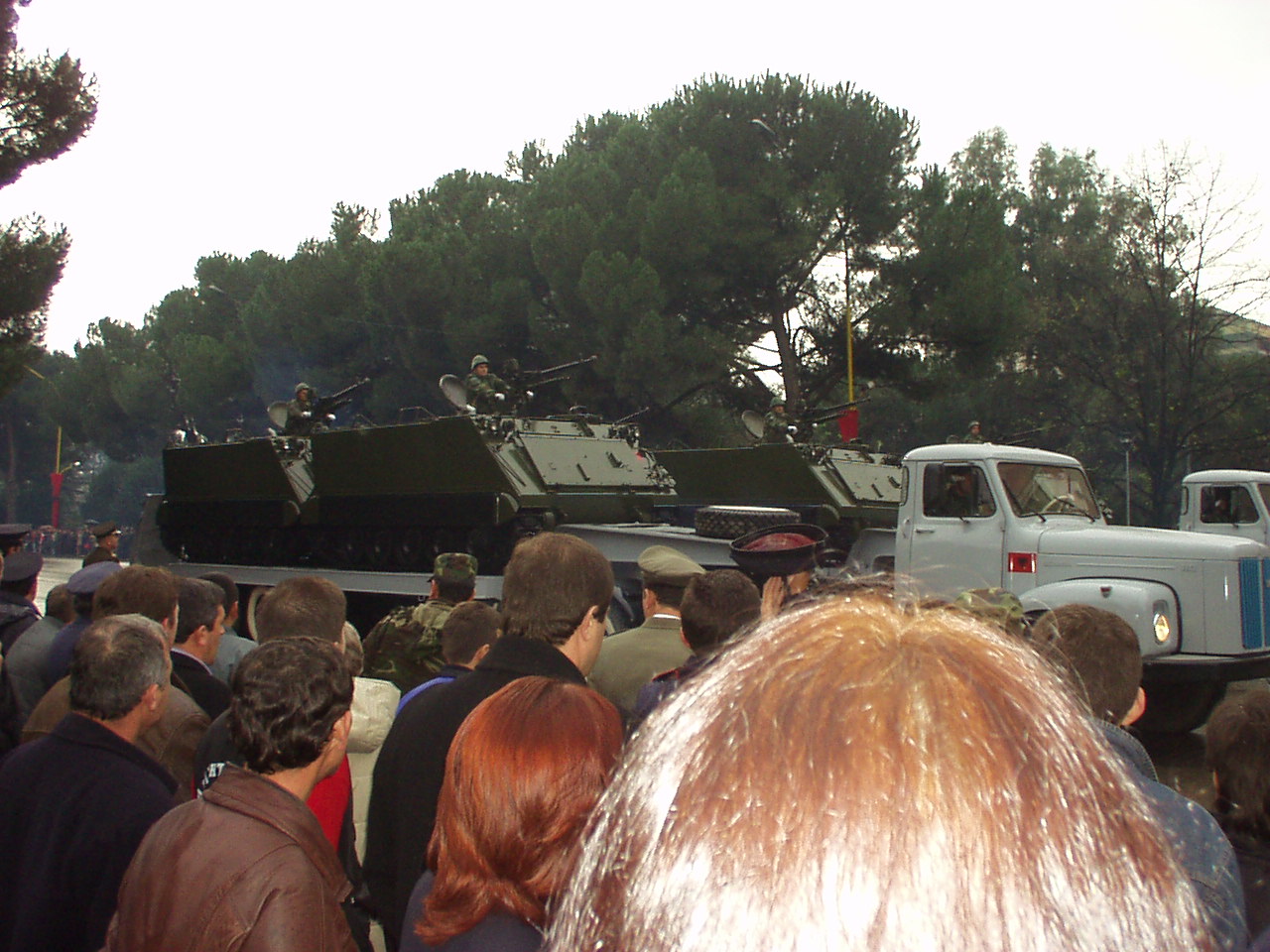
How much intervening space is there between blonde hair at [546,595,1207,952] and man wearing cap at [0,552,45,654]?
17.3ft

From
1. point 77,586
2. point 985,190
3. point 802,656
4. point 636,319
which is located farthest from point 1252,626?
point 985,190

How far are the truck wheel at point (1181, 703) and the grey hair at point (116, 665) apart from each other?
615 cm

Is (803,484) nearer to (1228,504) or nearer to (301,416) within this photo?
(1228,504)

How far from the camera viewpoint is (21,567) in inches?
225

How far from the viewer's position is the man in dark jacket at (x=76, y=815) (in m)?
2.64

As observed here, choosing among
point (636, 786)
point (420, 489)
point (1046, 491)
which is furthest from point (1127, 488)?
point (636, 786)

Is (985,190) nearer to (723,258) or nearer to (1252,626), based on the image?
(723,258)

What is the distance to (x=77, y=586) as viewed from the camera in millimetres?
4762

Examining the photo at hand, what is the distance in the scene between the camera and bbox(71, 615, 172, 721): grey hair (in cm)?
284

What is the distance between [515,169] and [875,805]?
139 ft

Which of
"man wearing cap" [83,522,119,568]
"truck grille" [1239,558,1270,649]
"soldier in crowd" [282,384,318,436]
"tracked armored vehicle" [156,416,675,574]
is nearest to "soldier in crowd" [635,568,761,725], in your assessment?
"truck grille" [1239,558,1270,649]

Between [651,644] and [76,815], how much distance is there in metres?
1.78

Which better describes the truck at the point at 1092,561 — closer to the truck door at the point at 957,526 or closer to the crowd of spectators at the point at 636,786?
the truck door at the point at 957,526

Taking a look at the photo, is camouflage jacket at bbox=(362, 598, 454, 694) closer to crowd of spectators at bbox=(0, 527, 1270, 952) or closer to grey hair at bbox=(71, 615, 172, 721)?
crowd of spectators at bbox=(0, 527, 1270, 952)
